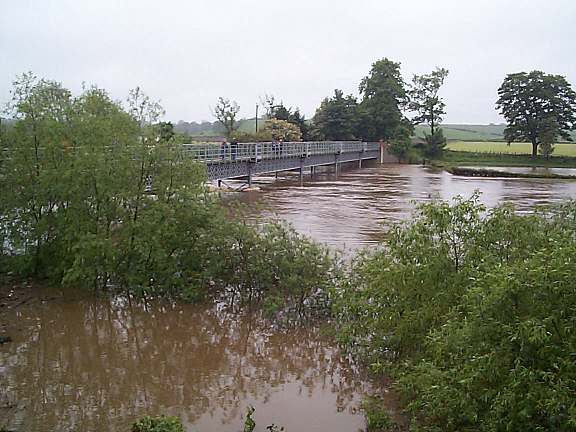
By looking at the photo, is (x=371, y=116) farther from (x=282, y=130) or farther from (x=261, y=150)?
(x=261, y=150)

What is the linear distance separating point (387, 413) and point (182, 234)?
7.60 meters

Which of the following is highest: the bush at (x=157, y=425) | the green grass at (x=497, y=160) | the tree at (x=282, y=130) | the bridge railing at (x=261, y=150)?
the tree at (x=282, y=130)

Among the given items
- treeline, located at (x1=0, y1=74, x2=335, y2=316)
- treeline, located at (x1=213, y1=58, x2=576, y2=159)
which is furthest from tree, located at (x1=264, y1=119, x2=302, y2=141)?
treeline, located at (x1=0, y1=74, x2=335, y2=316)

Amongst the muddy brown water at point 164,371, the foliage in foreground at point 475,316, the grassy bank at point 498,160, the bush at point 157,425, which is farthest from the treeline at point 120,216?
the grassy bank at point 498,160

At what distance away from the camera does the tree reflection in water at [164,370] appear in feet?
30.3

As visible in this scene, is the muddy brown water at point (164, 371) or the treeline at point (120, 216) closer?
the muddy brown water at point (164, 371)

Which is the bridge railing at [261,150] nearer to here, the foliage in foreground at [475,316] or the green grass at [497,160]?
the foliage in foreground at [475,316]

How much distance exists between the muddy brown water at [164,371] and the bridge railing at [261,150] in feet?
19.5

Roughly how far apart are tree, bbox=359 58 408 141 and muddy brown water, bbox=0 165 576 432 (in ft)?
201

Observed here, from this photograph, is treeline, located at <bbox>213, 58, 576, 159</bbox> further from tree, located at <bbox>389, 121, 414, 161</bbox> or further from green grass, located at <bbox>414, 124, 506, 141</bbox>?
green grass, located at <bbox>414, 124, 506, 141</bbox>

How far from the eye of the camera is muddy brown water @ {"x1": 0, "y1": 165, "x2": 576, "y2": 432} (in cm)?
919

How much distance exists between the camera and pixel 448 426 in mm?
7848

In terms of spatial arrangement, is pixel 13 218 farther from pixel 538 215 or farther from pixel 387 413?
pixel 538 215

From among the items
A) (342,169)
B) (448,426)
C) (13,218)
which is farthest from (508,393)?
(342,169)
